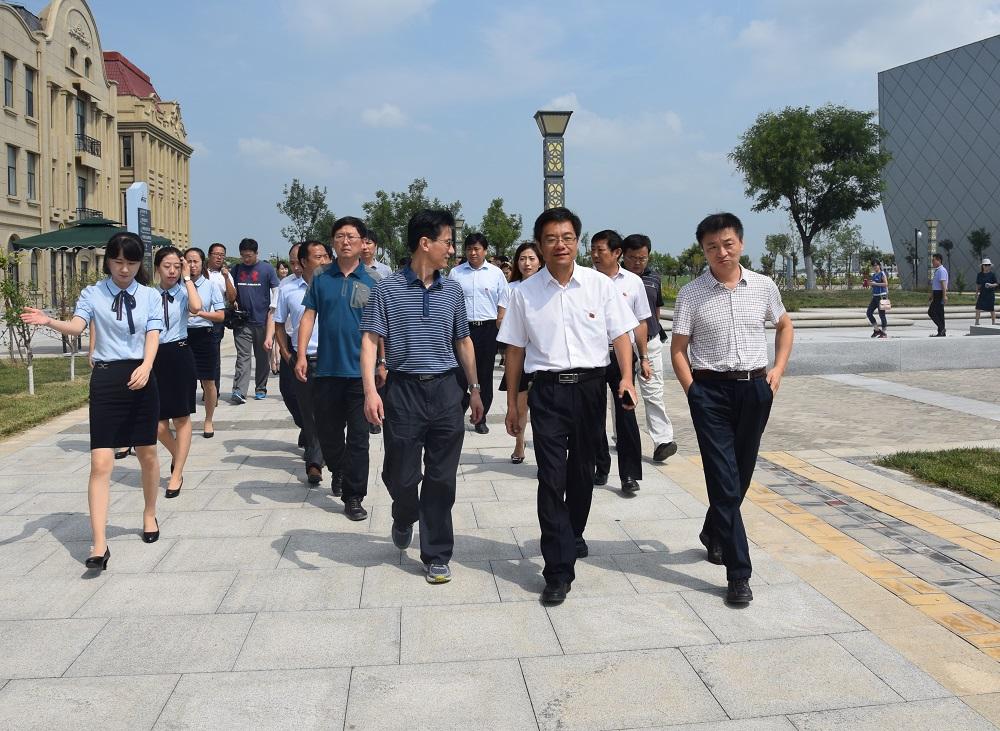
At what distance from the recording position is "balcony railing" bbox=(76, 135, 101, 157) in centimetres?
4425

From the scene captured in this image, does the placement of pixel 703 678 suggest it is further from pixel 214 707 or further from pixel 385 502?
pixel 385 502

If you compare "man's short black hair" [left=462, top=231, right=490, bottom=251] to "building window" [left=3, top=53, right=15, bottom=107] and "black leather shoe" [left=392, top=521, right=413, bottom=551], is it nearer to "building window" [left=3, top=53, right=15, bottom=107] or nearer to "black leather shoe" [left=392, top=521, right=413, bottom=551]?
"black leather shoe" [left=392, top=521, right=413, bottom=551]

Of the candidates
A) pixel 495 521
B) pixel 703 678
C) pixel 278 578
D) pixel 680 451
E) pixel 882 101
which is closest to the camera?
pixel 703 678

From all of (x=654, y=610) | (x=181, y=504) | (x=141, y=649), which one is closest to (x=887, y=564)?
(x=654, y=610)

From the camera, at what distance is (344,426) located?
6160 millimetres

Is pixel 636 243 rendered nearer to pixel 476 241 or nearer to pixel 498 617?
pixel 476 241

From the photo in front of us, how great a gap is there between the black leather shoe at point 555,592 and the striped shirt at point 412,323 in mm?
1193

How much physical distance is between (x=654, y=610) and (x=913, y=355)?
11591mm

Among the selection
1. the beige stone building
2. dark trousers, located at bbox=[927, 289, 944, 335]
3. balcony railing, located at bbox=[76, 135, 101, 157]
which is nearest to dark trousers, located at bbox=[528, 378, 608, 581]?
dark trousers, located at bbox=[927, 289, 944, 335]

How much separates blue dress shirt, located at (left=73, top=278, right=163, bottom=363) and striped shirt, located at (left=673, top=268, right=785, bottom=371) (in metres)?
2.88

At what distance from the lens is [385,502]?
6293 mm

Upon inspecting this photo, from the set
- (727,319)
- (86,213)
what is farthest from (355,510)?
(86,213)

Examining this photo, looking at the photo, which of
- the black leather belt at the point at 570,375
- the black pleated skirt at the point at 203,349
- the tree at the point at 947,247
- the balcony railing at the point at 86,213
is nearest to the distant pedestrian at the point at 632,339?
the black leather belt at the point at 570,375

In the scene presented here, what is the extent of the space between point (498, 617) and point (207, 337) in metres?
5.57
